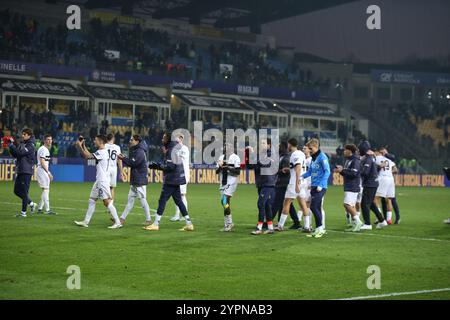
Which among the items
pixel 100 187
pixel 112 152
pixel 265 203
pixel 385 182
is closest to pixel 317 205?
pixel 265 203

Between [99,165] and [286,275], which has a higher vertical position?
[99,165]

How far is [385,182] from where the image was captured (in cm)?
2472

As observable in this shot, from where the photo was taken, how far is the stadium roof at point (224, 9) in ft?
207

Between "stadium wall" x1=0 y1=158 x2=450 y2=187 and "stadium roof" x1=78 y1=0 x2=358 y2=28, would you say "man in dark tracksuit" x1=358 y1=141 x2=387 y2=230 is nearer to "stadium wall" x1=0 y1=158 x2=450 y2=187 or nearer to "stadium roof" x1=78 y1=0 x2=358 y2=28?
"stadium wall" x1=0 y1=158 x2=450 y2=187

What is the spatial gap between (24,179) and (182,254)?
815 cm

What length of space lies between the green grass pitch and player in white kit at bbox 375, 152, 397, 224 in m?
1.33

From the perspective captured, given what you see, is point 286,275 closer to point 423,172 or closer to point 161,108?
point 161,108

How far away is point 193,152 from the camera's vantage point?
52.4 m

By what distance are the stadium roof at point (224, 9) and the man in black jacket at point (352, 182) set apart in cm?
4224

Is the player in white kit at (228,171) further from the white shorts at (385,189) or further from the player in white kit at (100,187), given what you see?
the white shorts at (385,189)

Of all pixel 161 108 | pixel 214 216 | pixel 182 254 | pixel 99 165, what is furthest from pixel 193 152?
pixel 182 254

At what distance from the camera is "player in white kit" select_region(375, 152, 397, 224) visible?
2434 centimetres

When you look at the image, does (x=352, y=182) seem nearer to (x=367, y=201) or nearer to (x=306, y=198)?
(x=367, y=201)
